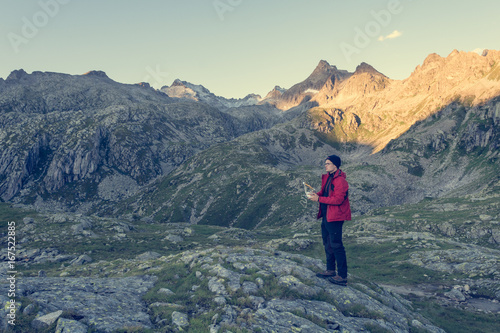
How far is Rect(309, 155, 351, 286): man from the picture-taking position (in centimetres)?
1524

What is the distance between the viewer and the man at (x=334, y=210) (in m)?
15.2

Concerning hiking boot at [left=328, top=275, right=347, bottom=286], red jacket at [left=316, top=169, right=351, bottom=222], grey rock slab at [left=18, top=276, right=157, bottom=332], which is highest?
red jacket at [left=316, top=169, right=351, bottom=222]

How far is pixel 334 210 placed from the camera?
15.4 m

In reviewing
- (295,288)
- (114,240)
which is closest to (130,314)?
(295,288)

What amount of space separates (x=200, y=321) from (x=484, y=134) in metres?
220

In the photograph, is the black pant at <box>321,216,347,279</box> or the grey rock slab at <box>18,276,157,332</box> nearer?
the grey rock slab at <box>18,276,157,332</box>

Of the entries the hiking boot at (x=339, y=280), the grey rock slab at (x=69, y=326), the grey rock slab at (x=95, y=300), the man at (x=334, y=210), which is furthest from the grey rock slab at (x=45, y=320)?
the hiking boot at (x=339, y=280)

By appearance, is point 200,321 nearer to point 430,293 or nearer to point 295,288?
point 295,288

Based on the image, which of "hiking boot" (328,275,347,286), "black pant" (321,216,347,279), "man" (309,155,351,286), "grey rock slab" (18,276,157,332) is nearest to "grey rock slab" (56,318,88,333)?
"grey rock slab" (18,276,157,332)

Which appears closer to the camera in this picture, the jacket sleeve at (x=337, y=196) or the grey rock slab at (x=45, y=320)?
the grey rock slab at (x=45, y=320)

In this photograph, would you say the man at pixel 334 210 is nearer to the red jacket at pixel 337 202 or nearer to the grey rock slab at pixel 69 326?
the red jacket at pixel 337 202

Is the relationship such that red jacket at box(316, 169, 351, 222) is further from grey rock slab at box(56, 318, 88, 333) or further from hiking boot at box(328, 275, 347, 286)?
grey rock slab at box(56, 318, 88, 333)

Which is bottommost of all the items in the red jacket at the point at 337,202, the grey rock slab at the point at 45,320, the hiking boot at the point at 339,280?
the hiking boot at the point at 339,280

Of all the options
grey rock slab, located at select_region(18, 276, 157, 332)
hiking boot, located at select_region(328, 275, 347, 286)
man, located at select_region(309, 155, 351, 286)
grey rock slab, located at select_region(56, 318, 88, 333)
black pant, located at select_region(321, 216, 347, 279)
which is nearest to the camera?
grey rock slab, located at select_region(56, 318, 88, 333)
